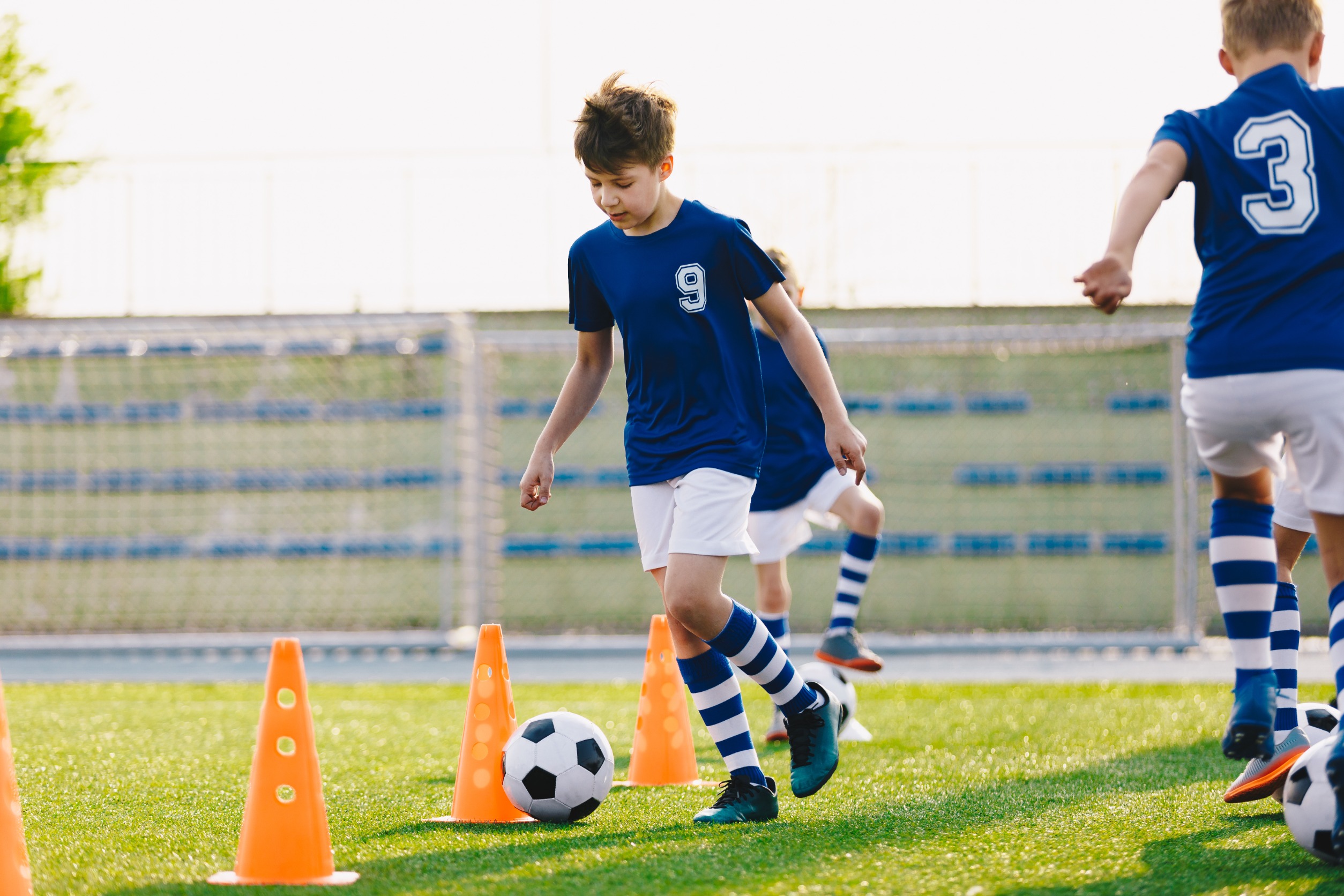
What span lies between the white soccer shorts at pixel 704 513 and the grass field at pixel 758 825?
64cm

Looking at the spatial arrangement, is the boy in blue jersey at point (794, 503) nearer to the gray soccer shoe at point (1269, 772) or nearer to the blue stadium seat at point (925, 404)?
the gray soccer shoe at point (1269, 772)

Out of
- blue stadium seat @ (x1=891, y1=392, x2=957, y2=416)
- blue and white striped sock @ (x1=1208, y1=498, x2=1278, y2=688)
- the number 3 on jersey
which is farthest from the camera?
blue stadium seat @ (x1=891, y1=392, x2=957, y2=416)

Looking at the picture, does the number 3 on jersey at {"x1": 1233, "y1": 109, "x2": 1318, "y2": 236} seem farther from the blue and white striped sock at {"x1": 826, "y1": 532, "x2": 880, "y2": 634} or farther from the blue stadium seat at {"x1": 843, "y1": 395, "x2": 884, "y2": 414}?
the blue stadium seat at {"x1": 843, "y1": 395, "x2": 884, "y2": 414}

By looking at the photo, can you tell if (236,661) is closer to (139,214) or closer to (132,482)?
(132,482)

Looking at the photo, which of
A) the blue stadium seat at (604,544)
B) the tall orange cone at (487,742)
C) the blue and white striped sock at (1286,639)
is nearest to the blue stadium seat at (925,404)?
the blue stadium seat at (604,544)

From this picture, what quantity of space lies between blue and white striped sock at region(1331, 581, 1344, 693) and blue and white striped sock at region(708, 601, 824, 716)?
1.14 metres

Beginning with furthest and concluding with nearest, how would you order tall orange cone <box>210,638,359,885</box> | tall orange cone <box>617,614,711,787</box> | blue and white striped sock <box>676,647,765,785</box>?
1. tall orange cone <box>617,614,711,787</box>
2. blue and white striped sock <box>676,647,765,785</box>
3. tall orange cone <box>210,638,359,885</box>

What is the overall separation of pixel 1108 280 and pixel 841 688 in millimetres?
2698

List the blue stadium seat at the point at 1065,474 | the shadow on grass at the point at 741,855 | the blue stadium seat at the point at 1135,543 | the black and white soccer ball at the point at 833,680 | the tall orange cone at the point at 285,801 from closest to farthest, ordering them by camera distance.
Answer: the shadow on grass at the point at 741,855
the tall orange cone at the point at 285,801
the black and white soccer ball at the point at 833,680
the blue stadium seat at the point at 1135,543
the blue stadium seat at the point at 1065,474

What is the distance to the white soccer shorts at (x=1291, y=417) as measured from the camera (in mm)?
2475

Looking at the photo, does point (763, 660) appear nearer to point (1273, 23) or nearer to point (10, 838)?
point (10, 838)

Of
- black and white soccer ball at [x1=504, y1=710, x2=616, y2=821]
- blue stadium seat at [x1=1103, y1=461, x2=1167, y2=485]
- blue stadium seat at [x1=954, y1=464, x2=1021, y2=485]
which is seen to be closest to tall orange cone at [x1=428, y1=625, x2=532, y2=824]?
black and white soccer ball at [x1=504, y1=710, x2=616, y2=821]

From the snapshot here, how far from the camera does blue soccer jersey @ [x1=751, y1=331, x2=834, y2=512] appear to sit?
4.95 m

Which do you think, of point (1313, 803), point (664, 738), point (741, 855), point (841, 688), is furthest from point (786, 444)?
point (1313, 803)
